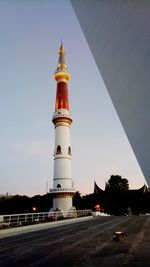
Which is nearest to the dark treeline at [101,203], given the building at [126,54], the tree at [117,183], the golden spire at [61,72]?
the tree at [117,183]

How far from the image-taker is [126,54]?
409 inches

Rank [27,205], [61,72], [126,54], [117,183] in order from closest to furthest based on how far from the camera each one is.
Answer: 1. [126,54]
2. [61,72]
3. [27,205]
4. [117,183]

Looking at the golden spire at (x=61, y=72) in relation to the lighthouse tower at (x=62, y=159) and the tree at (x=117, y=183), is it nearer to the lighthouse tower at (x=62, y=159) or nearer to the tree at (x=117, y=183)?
the lighthouse tower at (x=62, y=159)

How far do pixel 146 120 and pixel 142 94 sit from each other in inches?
41.0

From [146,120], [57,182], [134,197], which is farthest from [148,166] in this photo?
[134,197]

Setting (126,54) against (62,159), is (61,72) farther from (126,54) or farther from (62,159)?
(126,54)

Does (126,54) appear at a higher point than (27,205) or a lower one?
lower

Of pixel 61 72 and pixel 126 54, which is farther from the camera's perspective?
pixel 61 72

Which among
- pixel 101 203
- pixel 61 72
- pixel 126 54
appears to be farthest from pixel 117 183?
pixel 126 54

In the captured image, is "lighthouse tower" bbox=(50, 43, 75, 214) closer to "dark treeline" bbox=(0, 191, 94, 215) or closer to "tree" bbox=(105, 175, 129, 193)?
"dark treeline" bbox=(0, 191, 94, 215)

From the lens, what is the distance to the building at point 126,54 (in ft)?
29.0

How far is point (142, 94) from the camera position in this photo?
9945mm

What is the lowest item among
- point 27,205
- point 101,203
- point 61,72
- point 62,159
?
point 62,159

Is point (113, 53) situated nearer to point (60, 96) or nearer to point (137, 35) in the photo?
point (137, 35)
